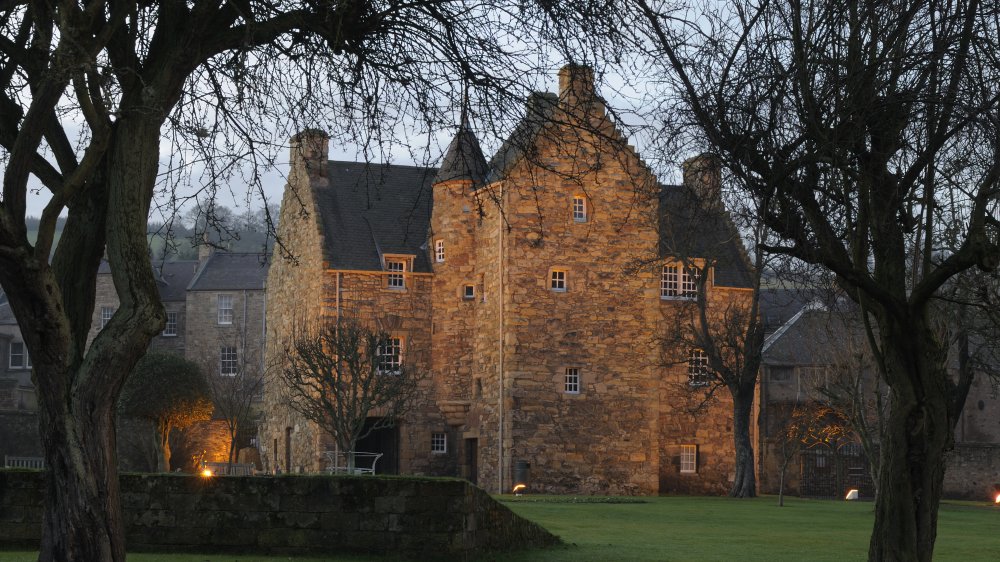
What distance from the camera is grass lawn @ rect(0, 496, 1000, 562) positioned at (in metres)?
17.2

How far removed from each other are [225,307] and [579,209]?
33.4 metres

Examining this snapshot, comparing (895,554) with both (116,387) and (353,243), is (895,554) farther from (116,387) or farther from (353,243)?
(353,243)

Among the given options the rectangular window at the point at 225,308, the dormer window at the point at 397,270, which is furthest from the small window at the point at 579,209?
the rectangular window at the point at 225,308

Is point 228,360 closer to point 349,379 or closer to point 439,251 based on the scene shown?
point 439,251

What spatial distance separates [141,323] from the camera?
10.5 meters

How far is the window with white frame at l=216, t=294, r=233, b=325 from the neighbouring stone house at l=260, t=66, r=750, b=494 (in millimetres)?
23497

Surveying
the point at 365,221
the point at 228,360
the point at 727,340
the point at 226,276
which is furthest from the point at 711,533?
the point at 226,276

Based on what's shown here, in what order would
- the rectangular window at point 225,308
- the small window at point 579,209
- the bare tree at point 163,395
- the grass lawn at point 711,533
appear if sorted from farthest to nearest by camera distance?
the rectangular window at point 225,308, the bare tree at point 163,395, the small window at point 579,209, the grass lawn at point 711,533

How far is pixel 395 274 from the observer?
47500 millimetres

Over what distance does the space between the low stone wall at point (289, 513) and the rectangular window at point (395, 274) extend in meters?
32.3

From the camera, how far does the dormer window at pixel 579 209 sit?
44406 mm

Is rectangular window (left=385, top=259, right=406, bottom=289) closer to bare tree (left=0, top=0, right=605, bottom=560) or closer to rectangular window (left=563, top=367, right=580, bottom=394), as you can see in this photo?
rectangular window (left=563, top=367, right=580, bottom=394)

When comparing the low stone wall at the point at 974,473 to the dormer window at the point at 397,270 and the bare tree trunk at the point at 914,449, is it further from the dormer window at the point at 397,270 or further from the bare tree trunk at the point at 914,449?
the bare tree trunk at the point at 914,449

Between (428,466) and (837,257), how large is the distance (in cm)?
3598
